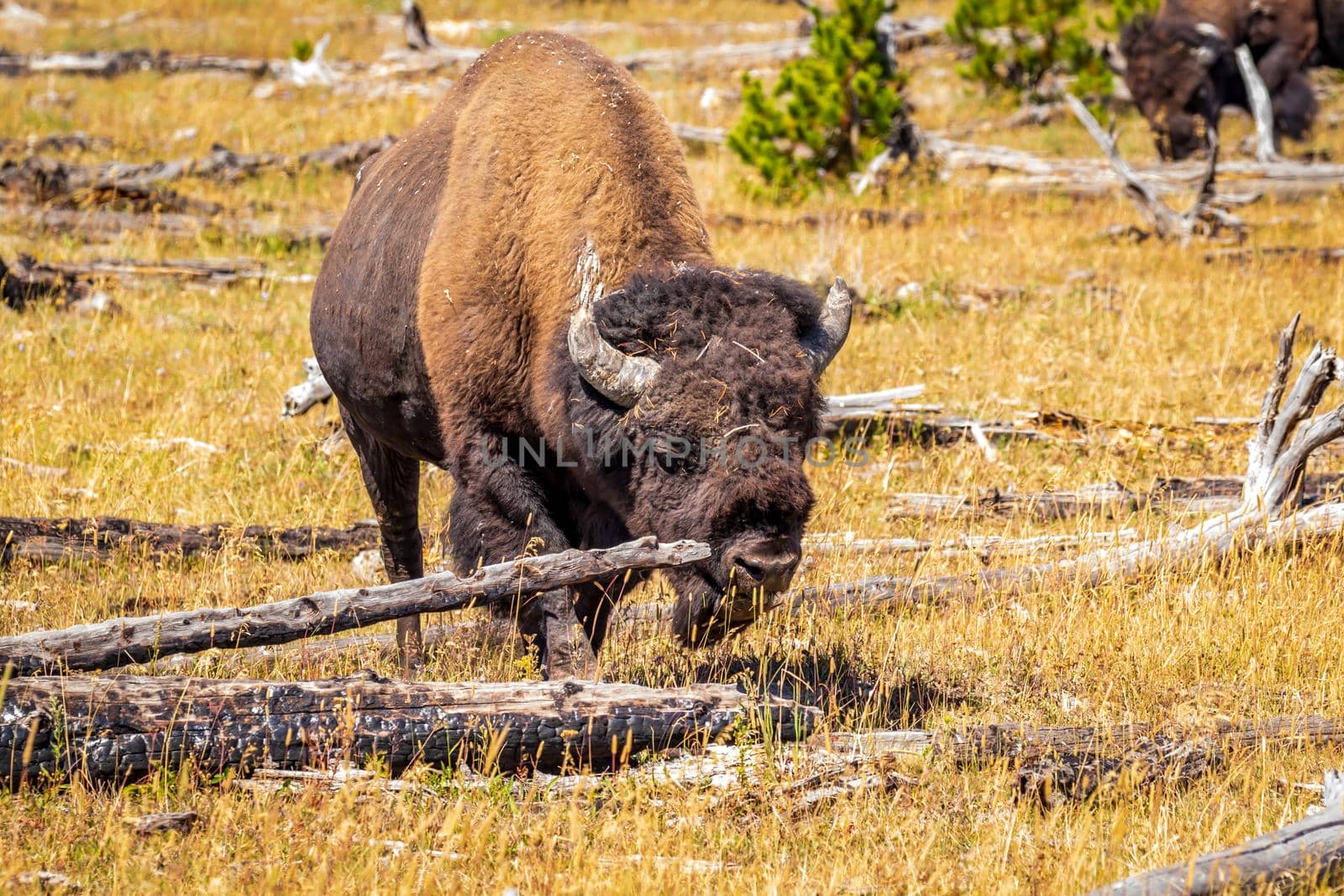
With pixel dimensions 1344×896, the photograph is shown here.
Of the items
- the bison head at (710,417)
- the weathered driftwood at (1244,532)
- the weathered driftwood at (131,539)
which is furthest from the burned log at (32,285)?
the weathered driftwood at (1244,532)

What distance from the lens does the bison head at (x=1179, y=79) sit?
1825 cm

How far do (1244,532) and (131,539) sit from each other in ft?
18.3

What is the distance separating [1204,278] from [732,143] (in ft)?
19.3

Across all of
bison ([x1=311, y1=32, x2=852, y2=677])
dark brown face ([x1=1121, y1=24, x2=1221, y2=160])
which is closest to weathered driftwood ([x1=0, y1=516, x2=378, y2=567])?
bison ([x1=311, y1=32, x2=852, y2=677])

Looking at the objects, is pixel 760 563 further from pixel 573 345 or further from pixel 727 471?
pixel 573 345

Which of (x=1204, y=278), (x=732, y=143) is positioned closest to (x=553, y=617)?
(x=1204, y=278)

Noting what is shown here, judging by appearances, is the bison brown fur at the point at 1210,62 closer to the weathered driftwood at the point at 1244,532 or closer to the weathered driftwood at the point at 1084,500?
the weathered driftwood at the point at 1084,500

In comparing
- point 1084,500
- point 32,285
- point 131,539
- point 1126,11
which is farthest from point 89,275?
point 1126,11

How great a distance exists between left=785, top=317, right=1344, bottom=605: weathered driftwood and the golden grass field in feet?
0.34

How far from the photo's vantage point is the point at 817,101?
49.3ft

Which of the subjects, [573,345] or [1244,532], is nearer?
[573,345]

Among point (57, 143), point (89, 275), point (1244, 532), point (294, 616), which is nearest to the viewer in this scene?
point (294, 616)

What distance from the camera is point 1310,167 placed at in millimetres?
14664

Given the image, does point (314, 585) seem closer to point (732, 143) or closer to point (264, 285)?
point (264, 285)
